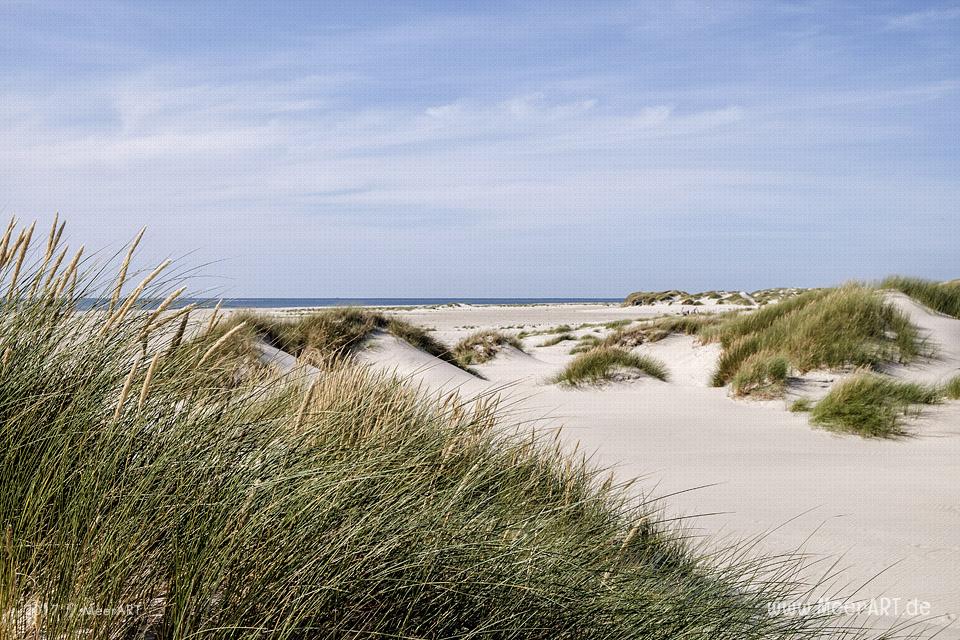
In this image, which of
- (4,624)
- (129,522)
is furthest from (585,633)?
(4,624)

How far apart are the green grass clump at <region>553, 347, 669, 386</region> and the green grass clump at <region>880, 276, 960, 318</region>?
6027mm

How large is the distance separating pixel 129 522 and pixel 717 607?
146cm

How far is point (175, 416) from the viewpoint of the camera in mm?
1907

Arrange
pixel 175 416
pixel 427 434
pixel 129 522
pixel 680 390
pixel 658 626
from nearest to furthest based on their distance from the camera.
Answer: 1. pixel 129 522
2. pixel 658 626
3. pixel 175 416
4. pixel 427 434
5. pixel 680 390

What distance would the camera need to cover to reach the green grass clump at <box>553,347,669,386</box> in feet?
29.7

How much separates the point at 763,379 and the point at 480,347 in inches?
248

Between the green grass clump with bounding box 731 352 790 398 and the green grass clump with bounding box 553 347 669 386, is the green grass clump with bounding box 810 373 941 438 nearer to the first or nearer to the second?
the green grass clump with bounding box 731 352 790 398

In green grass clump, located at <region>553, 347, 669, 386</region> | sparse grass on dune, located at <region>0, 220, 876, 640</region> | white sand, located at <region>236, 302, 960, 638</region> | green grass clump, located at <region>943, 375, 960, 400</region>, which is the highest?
sparse grass on dune, located at <region>0, 220, 876, 640</region>

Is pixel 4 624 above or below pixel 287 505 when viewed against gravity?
below

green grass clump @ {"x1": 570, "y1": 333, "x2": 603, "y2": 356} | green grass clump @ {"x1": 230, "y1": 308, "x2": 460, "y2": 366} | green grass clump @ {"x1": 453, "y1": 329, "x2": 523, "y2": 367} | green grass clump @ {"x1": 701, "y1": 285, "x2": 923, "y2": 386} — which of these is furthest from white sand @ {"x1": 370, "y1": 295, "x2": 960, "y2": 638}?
green grass clump @ {"x1": 570, "y1": 333, "x2": 603, "y2": 356}

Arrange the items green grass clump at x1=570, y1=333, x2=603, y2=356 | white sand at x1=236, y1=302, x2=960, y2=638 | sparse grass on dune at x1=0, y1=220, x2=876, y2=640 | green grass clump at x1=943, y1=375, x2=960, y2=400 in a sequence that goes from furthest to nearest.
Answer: green grass clump at x1=570, y1=333, x2=603, y2=356 < green grass clump at x1=943, y1=375, x2=960, y2=400 < white sand at x1=236, y1=302, x2=960, y2=638 < sparse grass on dune at x1=0, y1=220, x2=876, y2=640

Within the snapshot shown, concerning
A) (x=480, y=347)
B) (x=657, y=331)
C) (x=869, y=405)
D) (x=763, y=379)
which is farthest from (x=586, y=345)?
(x=869, y=405)

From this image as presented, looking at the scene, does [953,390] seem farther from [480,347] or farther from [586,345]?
[586,345]

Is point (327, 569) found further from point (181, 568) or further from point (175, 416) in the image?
point (175, 416)
